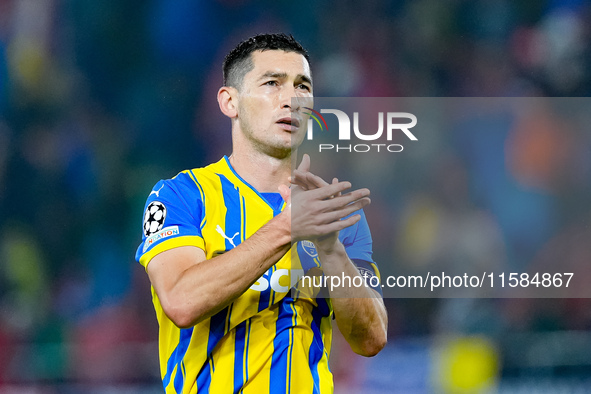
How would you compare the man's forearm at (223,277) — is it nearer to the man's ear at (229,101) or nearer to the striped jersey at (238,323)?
the striped jersey at (238,323)

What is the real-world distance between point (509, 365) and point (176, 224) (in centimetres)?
265

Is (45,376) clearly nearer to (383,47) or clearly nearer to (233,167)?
(233,167)

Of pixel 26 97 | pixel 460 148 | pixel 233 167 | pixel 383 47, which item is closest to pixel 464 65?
pixel 383 47

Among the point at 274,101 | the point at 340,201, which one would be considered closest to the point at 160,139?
the point at 274,101

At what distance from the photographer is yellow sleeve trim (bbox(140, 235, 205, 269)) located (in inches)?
70.2

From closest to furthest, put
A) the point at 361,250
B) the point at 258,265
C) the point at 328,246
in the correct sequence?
the point at 258,265 → the point at 328,246 → the point at 361,250

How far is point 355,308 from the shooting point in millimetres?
1860

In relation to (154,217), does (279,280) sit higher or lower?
lower

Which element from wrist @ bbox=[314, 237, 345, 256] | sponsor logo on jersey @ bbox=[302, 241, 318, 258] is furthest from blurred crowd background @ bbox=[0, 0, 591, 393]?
wrist @ bbox=[314, 237, 345, 256]

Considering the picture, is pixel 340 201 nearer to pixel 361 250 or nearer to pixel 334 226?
pixel 334 226

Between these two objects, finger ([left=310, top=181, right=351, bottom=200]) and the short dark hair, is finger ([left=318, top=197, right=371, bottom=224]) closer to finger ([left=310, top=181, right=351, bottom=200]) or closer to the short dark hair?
finger ([left=310, top=181, right=351, bottom=200])

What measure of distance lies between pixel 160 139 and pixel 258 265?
2790 millimetres

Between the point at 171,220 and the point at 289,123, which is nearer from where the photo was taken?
the point at 171,220

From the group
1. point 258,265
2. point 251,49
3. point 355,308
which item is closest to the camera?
point 258,265
